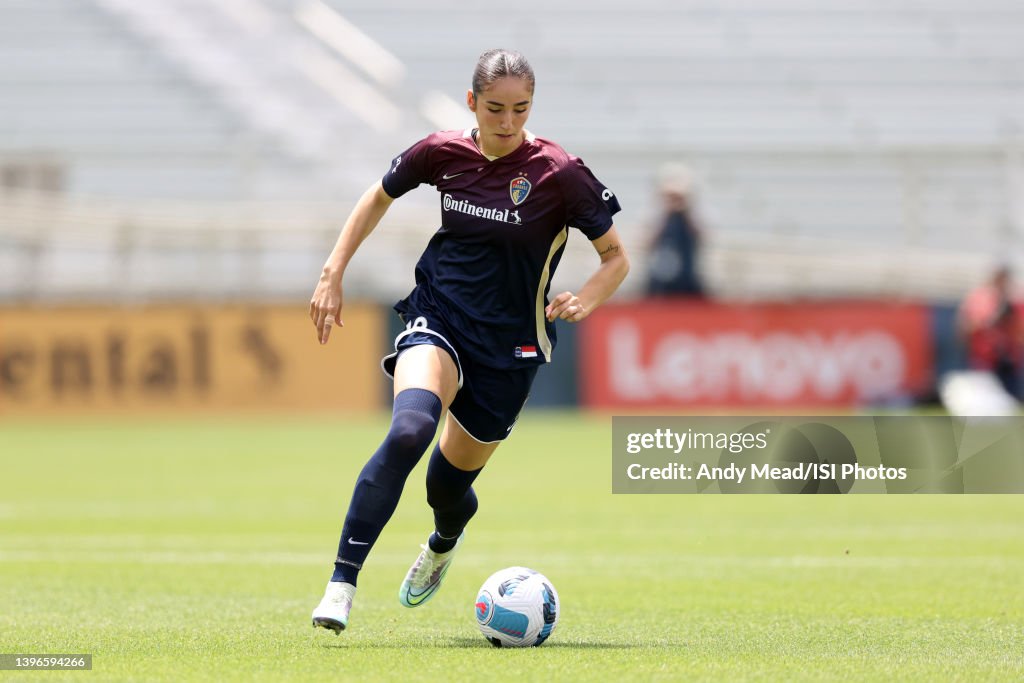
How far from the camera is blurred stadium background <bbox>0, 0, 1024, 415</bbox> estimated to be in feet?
63.9

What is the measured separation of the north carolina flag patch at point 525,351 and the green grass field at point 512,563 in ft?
3.57

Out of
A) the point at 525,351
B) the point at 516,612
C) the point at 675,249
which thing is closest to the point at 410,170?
the point at 525,351

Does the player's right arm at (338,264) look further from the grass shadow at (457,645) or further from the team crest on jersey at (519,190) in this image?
the grass shadow at (457,645)

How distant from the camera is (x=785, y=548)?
924 centimetres

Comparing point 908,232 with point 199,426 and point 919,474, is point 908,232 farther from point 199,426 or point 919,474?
point 919,474

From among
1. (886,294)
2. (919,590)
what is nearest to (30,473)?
(919,590)

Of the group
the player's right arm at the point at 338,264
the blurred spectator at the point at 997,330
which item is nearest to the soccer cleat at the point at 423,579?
the player's right arm at the point at 338,264

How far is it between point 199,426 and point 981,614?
1374 cm

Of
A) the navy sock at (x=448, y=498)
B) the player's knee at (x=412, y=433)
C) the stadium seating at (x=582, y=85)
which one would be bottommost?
the navy sock at (x=448, y=498)

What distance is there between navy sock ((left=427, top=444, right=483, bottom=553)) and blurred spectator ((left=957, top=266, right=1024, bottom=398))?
12947mm

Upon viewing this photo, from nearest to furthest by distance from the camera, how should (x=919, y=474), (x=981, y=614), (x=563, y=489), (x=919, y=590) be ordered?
(x=981, y=614), (x=919, y=590), (x=919, y=474), (x=563, y=489)

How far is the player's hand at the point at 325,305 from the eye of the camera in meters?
6.09

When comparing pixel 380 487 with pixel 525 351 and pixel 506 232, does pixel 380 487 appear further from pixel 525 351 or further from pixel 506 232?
pixel 506 232

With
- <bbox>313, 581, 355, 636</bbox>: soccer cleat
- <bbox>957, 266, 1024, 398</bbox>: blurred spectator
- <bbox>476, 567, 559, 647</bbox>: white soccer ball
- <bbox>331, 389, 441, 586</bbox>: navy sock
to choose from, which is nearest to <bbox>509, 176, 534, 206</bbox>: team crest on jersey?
<bbox>331, 389, 441, 586</bbox>: navy sock
